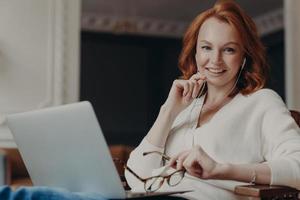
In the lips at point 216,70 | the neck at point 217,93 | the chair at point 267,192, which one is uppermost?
the lips at point 216,70

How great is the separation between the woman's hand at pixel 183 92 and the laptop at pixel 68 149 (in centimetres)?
43

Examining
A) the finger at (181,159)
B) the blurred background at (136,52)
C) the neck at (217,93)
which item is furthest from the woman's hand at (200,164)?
the blurred background at (136,52)

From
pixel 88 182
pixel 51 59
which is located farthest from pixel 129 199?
pixel 51 59

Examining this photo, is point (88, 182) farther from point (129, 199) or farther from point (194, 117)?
point (194, 117)

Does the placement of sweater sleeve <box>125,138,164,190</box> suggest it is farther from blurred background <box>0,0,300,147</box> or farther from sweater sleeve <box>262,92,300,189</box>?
blurred background <box>0,0,300,147</box>

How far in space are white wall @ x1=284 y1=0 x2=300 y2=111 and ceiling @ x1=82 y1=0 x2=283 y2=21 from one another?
8.84 feet

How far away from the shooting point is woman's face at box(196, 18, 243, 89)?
61.9 inches

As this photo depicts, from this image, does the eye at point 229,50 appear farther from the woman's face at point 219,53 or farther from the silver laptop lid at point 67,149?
the silver laptop lid at point 67,149

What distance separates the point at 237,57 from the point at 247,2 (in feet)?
16.3

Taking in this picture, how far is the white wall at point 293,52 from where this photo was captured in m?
3.58

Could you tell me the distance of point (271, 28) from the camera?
276 inches

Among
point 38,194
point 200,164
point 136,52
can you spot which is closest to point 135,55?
point 136,52

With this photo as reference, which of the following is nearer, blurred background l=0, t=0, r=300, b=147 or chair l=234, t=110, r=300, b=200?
chair l=234, t=110, r=300, b=200

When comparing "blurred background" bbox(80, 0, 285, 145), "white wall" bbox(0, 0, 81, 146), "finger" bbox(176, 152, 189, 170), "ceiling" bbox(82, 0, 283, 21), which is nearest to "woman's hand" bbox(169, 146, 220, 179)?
"finger" bbox(176, 152, 189, 170)
